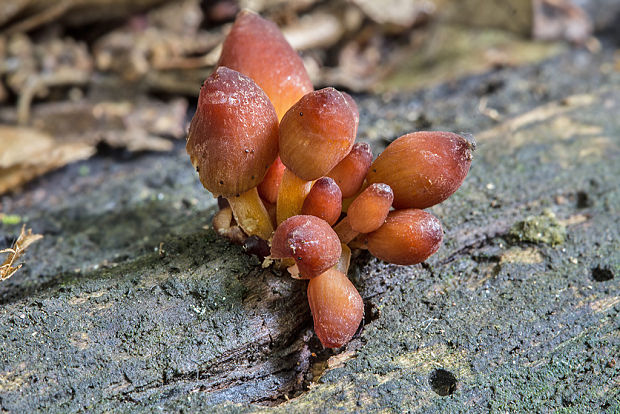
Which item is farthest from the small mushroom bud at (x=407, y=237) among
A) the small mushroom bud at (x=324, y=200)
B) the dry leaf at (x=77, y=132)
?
the dry leaf at (x=77, y=132)

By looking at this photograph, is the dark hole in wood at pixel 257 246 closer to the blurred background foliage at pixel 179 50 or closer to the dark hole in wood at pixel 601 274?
the dark hole in wood at pixel 601 274

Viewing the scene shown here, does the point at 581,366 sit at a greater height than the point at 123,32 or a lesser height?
lesser

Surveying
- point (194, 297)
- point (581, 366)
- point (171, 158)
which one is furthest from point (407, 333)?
point (171, 158)

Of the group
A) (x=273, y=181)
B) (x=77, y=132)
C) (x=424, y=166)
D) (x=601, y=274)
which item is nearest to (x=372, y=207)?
(x=424, y=166)

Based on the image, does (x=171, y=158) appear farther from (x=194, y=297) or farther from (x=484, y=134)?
(x=484, y=134)

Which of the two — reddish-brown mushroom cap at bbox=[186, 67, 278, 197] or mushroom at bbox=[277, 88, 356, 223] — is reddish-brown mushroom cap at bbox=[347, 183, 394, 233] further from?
reddish-brown mushroom cap at bbox=[186, 67, 278, 197]

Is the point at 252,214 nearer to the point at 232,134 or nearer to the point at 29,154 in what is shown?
the point at 232,134

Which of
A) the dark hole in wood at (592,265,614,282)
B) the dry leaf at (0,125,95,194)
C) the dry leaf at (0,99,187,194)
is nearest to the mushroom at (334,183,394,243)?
the dark hole in wood at (592,265,614,282)
